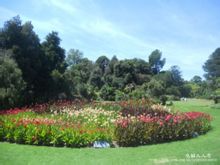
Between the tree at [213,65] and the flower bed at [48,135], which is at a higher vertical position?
the tree at [213,65]

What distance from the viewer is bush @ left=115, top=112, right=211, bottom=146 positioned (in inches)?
412

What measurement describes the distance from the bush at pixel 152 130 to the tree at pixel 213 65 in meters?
55.7

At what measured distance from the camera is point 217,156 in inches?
332

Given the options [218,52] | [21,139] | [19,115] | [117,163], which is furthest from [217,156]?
[218,52]

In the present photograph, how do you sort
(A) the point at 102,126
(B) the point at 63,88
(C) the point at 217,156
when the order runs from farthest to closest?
(B) the point at 63,88, (A) the point at 102,126, (C) the point at 217,156

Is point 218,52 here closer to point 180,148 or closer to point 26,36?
point 26,36

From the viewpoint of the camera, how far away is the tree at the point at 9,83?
679 inches

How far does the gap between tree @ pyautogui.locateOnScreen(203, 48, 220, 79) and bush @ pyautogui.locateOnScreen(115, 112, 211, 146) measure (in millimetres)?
55705

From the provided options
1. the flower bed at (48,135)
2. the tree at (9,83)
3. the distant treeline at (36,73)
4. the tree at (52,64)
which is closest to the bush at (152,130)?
the flower bed at (48,135)

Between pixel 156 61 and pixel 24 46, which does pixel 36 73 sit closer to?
pixel 24 46

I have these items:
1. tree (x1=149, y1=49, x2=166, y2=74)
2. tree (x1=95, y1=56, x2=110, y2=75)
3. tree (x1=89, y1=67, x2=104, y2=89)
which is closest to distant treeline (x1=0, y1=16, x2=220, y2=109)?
tree (x1=89, y1=67, x2=104, y2=89)

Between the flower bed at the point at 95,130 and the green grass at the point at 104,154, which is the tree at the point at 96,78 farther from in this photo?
the green grass at the point at 104,154

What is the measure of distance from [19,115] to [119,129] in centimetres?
523

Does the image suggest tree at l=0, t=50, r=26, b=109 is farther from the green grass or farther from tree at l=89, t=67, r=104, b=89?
tree at l=89, t=67, r=104, b=89
